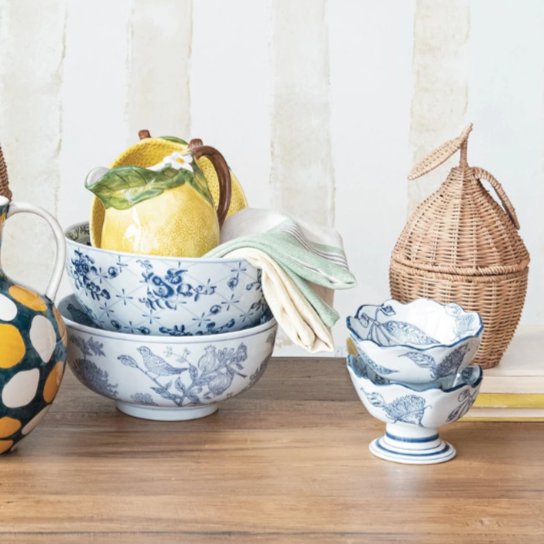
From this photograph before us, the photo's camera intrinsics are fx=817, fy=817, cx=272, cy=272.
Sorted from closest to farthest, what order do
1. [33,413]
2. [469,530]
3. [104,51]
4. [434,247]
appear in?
[469,530] → [33,413] → [434,247] → [104,51]

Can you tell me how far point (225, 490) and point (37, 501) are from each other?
0.53ft

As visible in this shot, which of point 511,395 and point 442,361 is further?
point 511,395

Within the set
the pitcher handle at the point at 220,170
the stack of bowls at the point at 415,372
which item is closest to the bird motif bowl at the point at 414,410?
the stack of bowls at the point at 415,372

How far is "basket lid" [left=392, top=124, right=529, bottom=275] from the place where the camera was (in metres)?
0.92

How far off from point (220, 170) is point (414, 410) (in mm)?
357

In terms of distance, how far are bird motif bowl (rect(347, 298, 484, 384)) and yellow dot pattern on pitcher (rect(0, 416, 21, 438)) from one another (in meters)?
0.33

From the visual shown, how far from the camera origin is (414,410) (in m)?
0.77

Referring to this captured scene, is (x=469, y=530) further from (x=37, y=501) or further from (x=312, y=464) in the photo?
(x=37, y=501)

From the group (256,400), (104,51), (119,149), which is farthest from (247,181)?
(256,400)

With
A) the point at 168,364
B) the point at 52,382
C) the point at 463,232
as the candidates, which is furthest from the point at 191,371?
the point at 463,232

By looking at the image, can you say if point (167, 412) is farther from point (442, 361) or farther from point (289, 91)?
point (289, 91)

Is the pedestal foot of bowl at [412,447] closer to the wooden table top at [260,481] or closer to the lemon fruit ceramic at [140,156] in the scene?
the wooden table top at [260,481]

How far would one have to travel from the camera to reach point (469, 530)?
660mm

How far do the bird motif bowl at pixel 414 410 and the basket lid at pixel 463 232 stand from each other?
0.49 ft
